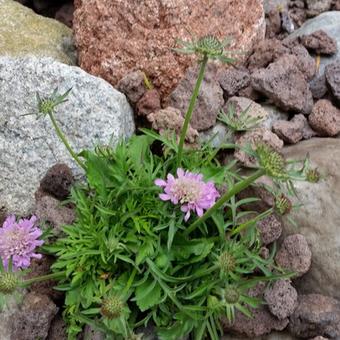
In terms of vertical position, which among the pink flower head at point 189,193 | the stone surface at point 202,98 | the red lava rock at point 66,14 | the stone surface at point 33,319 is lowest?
the stone surface at point 33,319

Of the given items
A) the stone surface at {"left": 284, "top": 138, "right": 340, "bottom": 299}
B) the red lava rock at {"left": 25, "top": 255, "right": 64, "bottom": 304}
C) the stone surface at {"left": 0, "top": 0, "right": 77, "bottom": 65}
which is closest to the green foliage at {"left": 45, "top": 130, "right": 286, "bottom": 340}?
the red lava rock at {"left": 25, "top": 255, "right": 64, "bottom": 304}

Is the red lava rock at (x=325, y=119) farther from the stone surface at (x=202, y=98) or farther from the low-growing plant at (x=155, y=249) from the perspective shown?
the low-growing plant at (x=155, y=249)

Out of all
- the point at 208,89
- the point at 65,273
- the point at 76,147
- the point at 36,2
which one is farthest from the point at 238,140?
the point at 36,2

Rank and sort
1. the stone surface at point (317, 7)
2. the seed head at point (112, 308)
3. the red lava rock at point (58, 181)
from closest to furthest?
the seed head at point (112, 308), the red lava rock at point (58, 181), the stone surface at point (317, 7)

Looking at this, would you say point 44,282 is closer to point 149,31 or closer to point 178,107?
point 178,107

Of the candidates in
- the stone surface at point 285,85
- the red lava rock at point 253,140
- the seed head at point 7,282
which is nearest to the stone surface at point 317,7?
the stone surface at point 285,85

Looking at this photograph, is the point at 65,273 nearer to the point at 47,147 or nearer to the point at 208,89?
the point at 47,147
